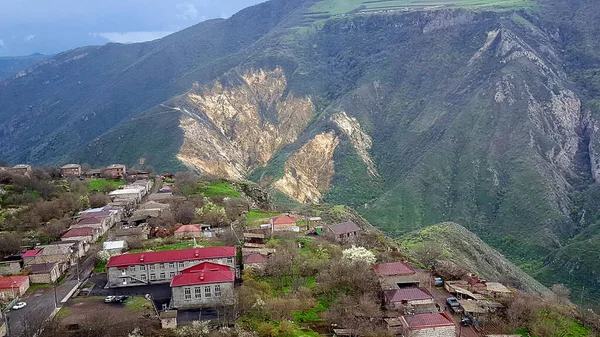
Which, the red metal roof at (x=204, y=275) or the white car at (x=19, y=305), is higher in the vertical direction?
the red metal roof at (x=204, y=275)

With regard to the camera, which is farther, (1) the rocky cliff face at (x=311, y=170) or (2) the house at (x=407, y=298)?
(1) the rocky cliff face at (x=311, y=170)

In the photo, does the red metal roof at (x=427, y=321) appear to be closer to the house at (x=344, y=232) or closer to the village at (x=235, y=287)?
the village at (x=235, y=287)

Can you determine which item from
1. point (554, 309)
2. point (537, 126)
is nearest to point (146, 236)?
point (554, 309)

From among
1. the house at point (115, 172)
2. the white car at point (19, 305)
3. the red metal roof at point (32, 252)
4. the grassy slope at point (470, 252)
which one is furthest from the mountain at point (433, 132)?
the white car at point (19, 305)

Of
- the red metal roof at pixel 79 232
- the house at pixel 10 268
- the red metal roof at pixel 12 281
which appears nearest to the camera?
the red metal roof at pixel 12 281

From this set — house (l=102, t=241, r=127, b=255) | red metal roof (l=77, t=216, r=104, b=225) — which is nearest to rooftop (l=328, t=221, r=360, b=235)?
house (l=102, t=241, r=127, b=255)

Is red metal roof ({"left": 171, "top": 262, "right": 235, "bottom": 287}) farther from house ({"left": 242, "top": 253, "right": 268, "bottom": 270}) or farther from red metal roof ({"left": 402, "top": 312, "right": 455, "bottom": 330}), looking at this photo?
red metal roof ({"left": 402, "top": 312, "right": 455, "bottom": 330})

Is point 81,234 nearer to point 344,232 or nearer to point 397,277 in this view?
point 344,232
